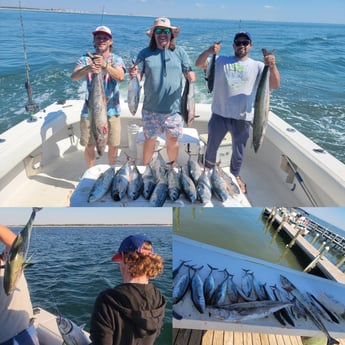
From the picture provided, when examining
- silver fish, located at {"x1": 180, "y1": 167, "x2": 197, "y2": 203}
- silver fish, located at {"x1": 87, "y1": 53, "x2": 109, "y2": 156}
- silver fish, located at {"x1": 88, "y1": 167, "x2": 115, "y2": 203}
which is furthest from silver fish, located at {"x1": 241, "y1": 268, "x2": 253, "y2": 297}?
silver fish, located at {"x1": 87, "y1": 53, "x2": 109, "y2": 156}

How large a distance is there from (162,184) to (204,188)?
0.29m

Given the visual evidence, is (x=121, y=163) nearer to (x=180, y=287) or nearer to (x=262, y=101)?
(x=262, y=101)

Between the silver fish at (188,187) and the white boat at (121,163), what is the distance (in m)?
0.66

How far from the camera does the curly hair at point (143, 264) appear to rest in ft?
4.50

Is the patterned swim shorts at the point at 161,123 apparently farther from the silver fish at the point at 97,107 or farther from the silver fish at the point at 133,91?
the silver fish at the point at 97,107

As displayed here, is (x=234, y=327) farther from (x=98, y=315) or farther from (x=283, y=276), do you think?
(x=98, y=315)

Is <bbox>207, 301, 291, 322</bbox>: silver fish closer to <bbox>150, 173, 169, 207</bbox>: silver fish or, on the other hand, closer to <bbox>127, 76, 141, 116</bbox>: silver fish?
<bbox>150, 173, 169, 207</bbox>: silver fish

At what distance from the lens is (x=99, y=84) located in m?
2.66

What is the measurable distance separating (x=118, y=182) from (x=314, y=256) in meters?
1.36

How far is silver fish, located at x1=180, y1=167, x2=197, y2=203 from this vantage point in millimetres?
2383

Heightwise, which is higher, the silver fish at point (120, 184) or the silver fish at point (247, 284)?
the silver fish at point (247, 284)

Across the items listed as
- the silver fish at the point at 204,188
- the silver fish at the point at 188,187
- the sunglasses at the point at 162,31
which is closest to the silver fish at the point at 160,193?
the silver fish at the point at 188,187

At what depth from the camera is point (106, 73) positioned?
300 centimetres

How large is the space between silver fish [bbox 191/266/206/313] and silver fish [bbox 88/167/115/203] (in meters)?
1.02
